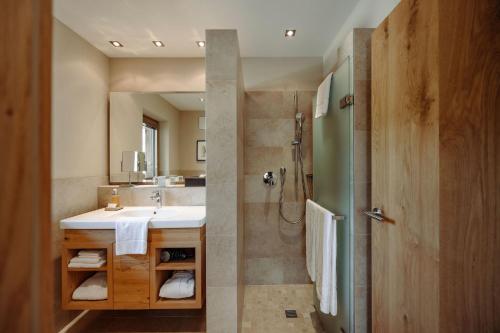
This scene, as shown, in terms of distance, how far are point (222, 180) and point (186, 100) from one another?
1284 millimetres

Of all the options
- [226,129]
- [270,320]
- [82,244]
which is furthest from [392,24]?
[82,244]

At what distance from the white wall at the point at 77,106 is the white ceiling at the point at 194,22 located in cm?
14

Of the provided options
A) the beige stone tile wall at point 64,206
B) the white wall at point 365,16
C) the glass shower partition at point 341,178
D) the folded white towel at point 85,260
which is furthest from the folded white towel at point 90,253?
the white wall at point 365,16

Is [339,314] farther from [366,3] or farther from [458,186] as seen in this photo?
[366,3]

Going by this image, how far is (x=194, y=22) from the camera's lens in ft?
6.28

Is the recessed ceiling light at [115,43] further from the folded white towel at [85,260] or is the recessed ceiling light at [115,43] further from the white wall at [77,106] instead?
the folded white towel at [85,260]

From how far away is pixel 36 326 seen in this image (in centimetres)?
36

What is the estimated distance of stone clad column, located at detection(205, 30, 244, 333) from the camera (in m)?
1.56

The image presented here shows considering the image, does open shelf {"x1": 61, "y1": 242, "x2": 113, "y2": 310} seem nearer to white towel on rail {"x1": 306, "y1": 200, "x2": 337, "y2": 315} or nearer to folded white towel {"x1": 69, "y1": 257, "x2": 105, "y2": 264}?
folded white towel {"x1": 69, "y1": 257, "x2": 105, "y2": 264}

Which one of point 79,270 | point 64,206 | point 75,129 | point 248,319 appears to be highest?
point 75,129

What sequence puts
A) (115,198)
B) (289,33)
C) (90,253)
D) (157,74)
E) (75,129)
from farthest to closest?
(157,74)
(115,198)
(289,33)
(75,129)
(90,253)

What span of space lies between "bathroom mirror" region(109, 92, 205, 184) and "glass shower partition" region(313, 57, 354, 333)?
51.1 inches

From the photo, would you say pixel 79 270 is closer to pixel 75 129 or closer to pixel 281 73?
pixel 75 129

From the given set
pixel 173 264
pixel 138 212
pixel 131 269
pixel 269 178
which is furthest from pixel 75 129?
pixel 269 178
